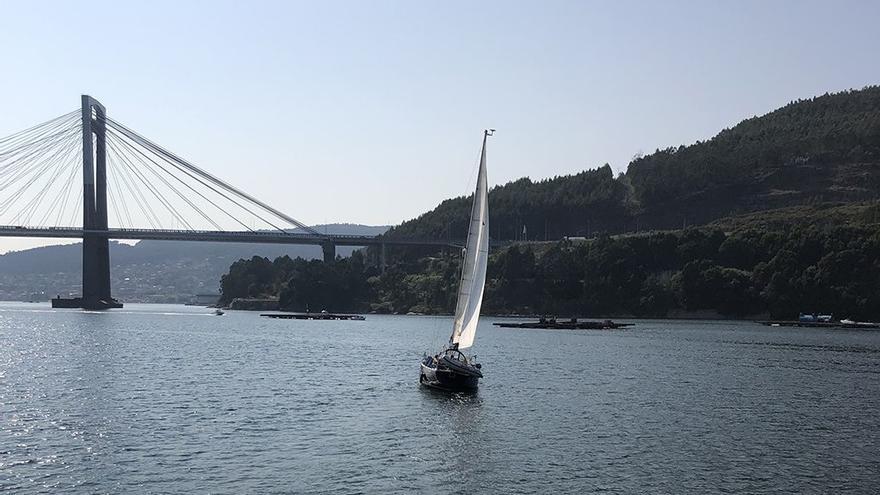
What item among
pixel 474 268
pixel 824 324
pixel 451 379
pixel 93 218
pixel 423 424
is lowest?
pixel 423 424

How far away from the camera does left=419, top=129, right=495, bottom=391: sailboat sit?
205 feet

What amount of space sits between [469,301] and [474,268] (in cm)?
222

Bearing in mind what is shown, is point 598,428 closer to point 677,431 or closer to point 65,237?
point 677,431

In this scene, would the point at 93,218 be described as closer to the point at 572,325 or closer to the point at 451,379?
the point at 572,325

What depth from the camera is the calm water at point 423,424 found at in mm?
38594

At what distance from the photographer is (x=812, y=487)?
38.3 metres

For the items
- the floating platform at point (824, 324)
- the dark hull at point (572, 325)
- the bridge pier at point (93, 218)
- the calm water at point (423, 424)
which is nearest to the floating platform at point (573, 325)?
the dark hull at point (572, 325)

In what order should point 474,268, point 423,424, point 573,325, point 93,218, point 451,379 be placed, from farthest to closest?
point 93,218 < point 573,325 < point 474,268 < point 451,379 < point 423,424

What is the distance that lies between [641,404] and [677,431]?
406 inches

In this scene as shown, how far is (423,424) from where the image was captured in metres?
51.3

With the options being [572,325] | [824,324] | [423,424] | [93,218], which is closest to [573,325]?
[572,325]

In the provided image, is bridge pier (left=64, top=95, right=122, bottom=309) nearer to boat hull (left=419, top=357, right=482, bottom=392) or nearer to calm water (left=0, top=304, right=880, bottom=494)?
calm water (left=0, top=304, right=880, bottom=494)

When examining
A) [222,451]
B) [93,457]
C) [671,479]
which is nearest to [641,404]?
[671,479]

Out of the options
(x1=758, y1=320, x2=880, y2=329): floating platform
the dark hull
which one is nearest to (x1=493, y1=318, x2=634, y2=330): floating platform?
the dark hull
